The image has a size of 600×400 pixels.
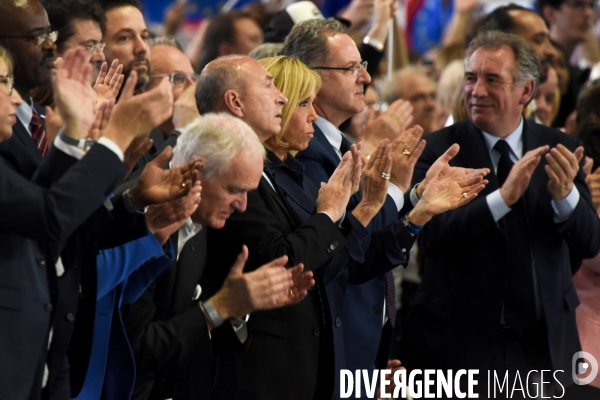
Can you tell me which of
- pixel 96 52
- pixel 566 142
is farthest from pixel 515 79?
pixel 96 52

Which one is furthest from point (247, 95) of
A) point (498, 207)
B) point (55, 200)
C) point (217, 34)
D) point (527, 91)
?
point (217, 34)

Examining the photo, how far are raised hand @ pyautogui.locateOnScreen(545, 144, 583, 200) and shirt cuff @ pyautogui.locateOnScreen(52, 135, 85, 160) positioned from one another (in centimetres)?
225

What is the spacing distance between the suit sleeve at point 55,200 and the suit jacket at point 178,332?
0.69 metres

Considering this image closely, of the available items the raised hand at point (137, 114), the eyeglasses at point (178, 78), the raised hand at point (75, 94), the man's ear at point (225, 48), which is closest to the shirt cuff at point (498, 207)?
the eyeglasses at point (178, 78)

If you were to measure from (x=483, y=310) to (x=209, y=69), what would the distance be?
1.56 metres

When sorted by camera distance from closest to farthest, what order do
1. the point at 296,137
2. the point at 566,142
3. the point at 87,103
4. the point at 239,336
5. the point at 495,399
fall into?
1. the point at 87,103
2. the point at 239,336
3. the point at 296,137
4. the point at 495,399
5. the point at 566,142

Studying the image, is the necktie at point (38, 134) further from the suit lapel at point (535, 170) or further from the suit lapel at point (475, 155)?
the suit lapel at point (535, 170)

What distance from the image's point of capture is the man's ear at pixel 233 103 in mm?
3383

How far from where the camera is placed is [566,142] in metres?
4.42

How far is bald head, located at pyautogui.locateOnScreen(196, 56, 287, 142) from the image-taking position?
336 centimetres

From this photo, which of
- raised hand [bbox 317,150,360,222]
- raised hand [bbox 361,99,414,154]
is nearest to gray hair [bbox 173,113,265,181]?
raised hand [bbox 317,150,360,222]

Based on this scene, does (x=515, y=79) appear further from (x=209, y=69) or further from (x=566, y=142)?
(x=209, y=69)

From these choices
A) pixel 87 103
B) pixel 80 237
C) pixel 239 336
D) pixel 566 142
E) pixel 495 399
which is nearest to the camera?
pixel 87 103

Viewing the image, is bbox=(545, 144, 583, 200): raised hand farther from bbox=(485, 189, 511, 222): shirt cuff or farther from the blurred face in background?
the blurred face in background
